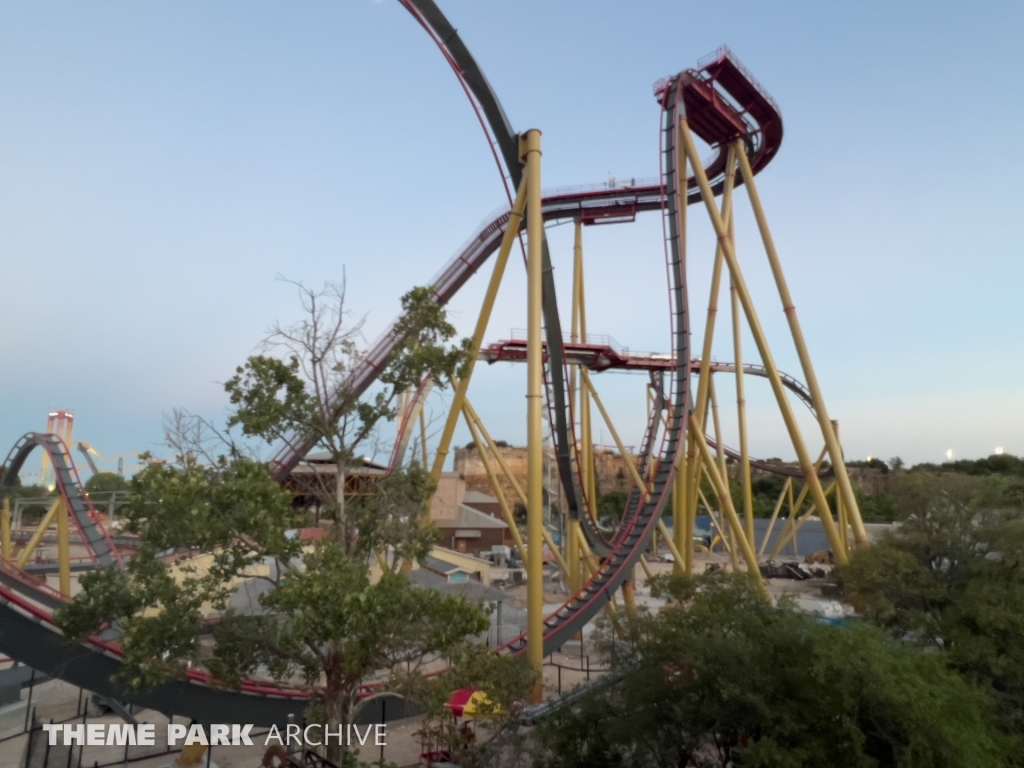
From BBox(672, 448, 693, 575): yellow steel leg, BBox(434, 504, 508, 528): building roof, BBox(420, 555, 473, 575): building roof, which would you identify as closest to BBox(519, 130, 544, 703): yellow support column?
BBox(672, 448, 693, 575): yellow steel leg

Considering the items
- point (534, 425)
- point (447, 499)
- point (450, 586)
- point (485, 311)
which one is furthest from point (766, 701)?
point (447, 499)

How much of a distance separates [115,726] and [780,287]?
1222 cm

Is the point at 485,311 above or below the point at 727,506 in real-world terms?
above

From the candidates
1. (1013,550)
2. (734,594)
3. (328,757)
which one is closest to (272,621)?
(328,757)

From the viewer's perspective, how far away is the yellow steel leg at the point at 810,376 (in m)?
10.2

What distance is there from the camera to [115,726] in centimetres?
920

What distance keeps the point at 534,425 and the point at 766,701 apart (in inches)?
142

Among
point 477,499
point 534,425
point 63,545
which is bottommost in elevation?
point 63,545

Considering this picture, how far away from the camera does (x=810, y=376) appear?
10.9 m

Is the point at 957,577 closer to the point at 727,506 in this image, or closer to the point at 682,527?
the point at 727,506

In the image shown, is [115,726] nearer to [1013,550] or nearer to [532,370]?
[532,370]

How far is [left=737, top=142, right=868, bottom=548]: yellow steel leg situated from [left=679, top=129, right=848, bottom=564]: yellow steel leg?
335 millimetres

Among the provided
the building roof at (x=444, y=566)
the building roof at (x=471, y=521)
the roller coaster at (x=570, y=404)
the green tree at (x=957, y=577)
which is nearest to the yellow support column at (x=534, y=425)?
the roller coaster at (x=570, y=404)

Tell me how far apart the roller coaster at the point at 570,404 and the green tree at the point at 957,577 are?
45.2 inches
